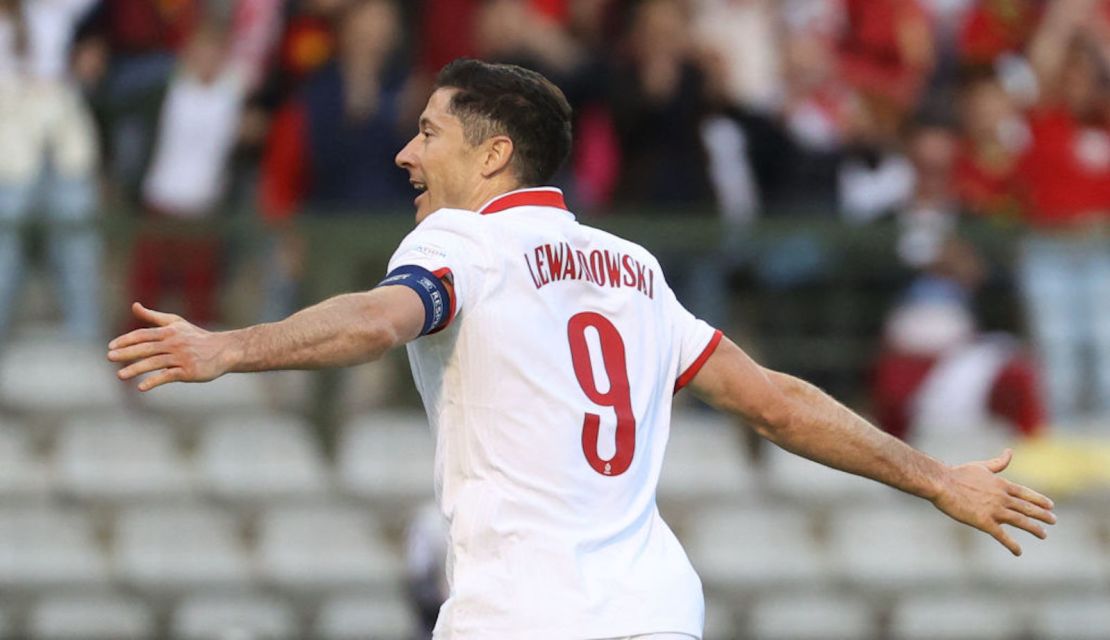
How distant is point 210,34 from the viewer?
10711 mm

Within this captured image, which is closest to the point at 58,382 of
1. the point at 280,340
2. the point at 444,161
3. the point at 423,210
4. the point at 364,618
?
the point at 364,618

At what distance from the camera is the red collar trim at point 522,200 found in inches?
192

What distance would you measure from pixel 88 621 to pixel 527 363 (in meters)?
6.52

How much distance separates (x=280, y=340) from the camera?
13.8 ft

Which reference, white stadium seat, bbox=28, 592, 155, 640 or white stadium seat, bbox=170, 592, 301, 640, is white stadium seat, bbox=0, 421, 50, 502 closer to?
white stadium seat, bbox=28, 592, 155, 640

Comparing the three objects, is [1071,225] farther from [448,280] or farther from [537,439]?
[448,280]

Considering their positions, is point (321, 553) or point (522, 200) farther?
point (321, 553)

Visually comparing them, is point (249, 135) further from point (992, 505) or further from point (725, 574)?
point (992, 505)

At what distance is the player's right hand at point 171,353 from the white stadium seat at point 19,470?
277 inches

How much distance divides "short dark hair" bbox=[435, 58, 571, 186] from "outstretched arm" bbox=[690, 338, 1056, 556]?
0.67 meters

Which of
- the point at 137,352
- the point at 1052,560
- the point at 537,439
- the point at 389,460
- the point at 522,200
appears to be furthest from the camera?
the point at 1052,560

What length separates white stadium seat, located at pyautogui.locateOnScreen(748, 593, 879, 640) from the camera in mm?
10633

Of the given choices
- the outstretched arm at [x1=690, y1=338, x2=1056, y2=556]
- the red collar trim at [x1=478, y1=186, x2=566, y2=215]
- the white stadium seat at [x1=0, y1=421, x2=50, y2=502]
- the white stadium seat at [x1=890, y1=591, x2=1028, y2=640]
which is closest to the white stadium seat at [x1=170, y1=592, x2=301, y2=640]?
the white stadium seat at [x1=0, y1=421, x2=50, y2=502]

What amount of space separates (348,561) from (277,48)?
272 centimetres
